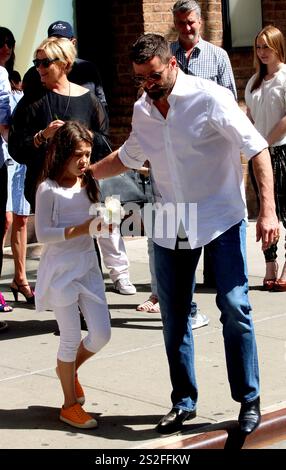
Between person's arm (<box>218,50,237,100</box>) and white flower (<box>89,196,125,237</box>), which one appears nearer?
white flower (<box>89,196,125,237</box>)

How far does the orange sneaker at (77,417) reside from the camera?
575 centimetres

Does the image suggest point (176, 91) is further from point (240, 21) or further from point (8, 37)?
point (240, 21)

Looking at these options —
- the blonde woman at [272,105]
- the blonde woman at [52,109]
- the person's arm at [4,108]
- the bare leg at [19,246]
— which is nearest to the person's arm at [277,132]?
the blonde woman at [272,105]

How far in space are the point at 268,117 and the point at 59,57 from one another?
222 cm

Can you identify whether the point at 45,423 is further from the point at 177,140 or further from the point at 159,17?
the point at 159,17

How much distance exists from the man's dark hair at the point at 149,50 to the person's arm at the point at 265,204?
2.16 feet

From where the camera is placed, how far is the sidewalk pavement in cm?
567

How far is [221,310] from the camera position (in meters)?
5.52

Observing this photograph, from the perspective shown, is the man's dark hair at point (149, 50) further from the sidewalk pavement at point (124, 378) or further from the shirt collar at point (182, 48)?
the shirt collar at point (182, 48)

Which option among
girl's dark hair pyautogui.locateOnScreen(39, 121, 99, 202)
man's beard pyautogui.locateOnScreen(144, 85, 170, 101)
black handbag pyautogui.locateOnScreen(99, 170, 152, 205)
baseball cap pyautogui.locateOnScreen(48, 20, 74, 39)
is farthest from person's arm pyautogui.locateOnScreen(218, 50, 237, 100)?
man's beard pyautogui.locateOnScreen(144, 85, 170, 101)

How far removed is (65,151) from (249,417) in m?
1.66

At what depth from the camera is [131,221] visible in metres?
8.19

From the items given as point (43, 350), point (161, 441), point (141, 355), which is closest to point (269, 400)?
point (161, 441)

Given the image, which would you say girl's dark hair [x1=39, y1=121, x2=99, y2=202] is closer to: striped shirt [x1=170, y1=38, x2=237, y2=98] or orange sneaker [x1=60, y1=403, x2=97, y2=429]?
orange sneaker [x1=60, y1=403, x2=97, y2=429]
